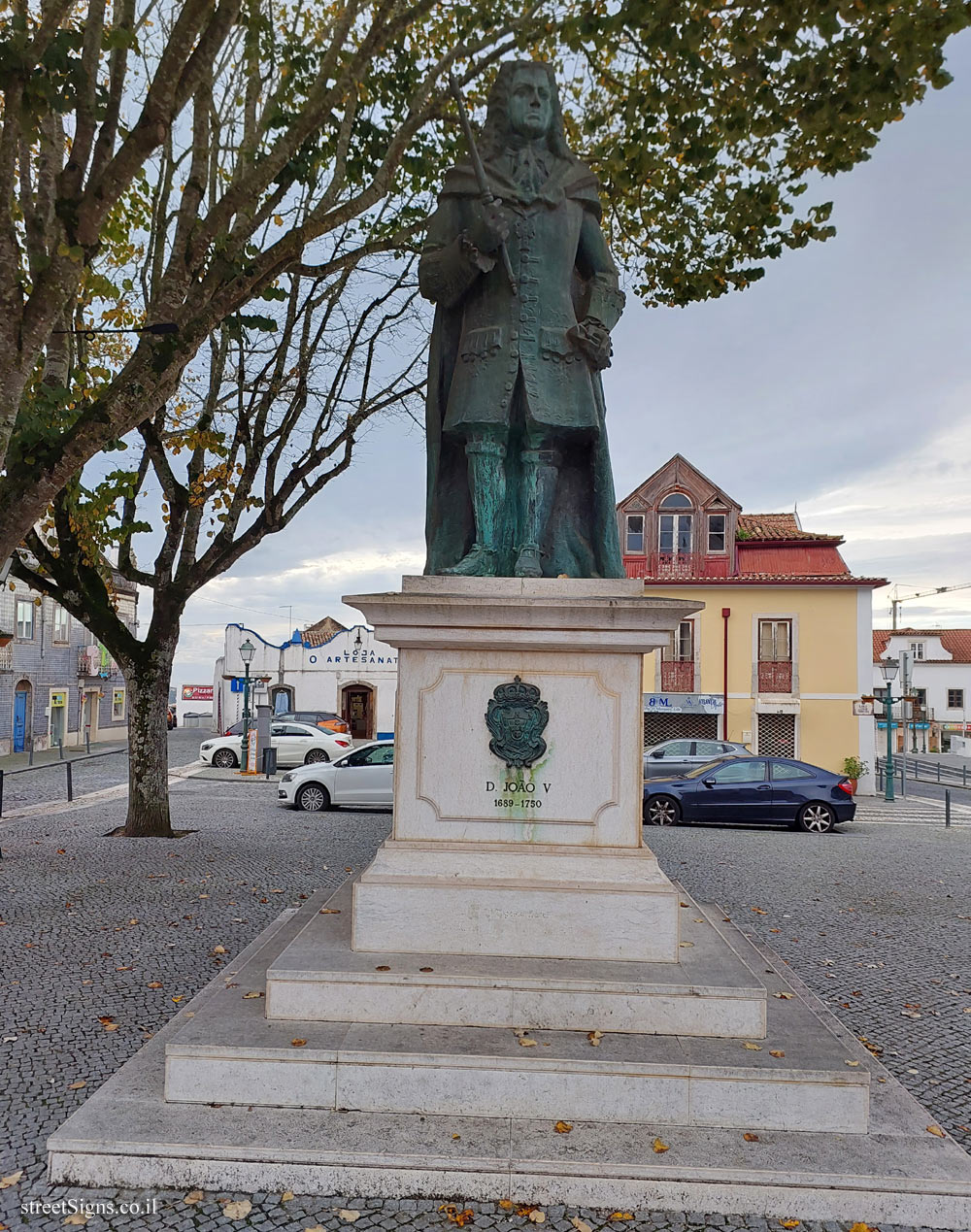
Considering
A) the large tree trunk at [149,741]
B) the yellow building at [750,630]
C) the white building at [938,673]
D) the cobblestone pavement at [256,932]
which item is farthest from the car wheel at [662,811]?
the white building at [938,673]

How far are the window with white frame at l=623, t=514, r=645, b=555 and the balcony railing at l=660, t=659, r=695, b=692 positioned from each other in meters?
3.52

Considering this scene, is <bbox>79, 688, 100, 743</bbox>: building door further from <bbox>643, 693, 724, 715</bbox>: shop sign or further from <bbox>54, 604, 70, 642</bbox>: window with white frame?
<bbox>643, 693, 724, 715</bbox>: shop sign

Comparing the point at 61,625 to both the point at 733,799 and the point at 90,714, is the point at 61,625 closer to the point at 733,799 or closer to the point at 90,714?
the point at 90,714

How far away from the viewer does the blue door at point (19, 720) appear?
99.7 feet

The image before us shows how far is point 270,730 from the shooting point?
77.2ft

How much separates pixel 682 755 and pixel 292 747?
10.5 meters

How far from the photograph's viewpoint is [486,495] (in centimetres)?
475

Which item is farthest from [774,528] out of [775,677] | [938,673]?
[938,673]

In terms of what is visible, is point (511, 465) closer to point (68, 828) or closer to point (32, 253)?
point (32, 253)

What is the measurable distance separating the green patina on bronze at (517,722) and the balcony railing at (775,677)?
22.0 meters

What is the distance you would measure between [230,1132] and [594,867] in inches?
73.1

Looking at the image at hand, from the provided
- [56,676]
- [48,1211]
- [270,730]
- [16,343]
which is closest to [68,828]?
[16,343]

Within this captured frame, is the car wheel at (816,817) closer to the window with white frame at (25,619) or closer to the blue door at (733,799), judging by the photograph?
the blue door at (733,799)

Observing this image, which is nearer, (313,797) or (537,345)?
(537,345)
